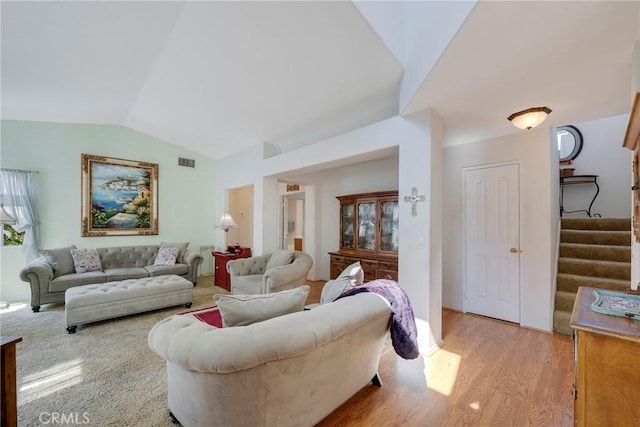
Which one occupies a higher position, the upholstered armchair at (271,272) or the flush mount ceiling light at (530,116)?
the flush mount ceiling light at (530,116)

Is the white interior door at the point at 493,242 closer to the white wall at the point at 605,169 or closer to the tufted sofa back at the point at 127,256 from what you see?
the white wall at the point at 605,169

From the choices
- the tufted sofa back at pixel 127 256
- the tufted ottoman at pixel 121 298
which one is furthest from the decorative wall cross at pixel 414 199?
the tufted sofa back at pixel 127 256

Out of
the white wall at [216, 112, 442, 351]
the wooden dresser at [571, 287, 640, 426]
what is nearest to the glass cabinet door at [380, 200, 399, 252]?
the white wall at [216, 112, 442, 351]

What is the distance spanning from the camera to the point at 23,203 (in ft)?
13.9

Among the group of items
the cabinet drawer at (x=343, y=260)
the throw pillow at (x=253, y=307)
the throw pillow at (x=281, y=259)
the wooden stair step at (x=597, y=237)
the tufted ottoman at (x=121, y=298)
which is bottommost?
the tufted ottoman at (x=121, y=298)

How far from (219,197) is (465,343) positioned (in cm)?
547

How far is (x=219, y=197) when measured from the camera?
629 cm

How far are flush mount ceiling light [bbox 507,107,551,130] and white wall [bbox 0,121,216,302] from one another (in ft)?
19.4

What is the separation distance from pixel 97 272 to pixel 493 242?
5887 millimetres

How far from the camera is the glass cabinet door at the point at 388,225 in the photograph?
436 centimetres

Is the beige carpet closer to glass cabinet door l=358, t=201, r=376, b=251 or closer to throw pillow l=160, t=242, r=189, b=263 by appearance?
throw pillow l=160, t=242, r=189, b=263

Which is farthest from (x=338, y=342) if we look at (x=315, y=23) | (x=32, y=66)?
(x=32, y=66)

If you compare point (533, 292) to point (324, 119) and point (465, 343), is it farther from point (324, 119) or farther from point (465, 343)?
point (324, 119)

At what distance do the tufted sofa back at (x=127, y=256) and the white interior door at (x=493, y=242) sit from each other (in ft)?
17.9
